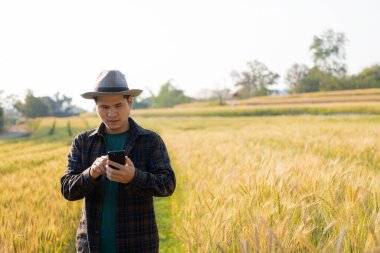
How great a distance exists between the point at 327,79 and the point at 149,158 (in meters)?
78.3

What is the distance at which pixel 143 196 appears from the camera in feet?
7.47

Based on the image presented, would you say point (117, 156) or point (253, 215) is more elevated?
point (117, 156)

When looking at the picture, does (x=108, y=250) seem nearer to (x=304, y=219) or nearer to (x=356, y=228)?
(x=304, y=219)

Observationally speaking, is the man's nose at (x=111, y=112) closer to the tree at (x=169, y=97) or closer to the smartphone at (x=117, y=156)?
the smartphone at (x=117, y=156)

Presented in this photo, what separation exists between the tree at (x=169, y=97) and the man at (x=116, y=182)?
9978 cm

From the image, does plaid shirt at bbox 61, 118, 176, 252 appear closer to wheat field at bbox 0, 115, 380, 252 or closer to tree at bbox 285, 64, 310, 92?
wheat field at bbox 0, 115, 380, 252

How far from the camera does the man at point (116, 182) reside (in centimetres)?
211

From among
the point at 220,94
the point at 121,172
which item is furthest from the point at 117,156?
the point at 220,94

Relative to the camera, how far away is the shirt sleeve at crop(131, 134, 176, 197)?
2004 millimetres

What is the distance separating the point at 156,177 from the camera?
83.7 inches

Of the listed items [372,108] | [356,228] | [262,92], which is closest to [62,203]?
[356,228]

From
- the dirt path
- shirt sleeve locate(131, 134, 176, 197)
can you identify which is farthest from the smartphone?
the dirt path

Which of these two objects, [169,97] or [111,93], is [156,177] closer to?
[111,93]

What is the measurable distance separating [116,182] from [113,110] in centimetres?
45
